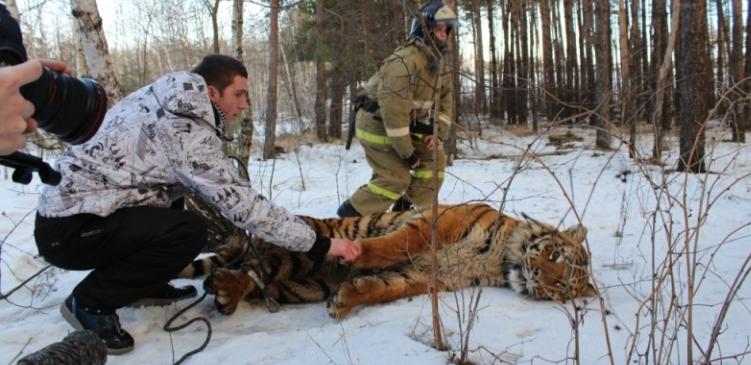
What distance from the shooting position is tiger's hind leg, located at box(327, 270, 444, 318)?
3008 millimetres

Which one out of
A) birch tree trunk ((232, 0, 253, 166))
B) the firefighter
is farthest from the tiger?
birch tree trunk ((232, 0, 253, 166))

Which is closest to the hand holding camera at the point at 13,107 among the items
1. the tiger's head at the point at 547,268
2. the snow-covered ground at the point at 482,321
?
the snow-covered ground at the point at 482,321

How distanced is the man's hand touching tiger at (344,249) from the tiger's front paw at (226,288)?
569 mm

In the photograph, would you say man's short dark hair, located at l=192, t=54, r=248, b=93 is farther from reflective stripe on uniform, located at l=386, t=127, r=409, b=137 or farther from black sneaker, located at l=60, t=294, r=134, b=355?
reflective stripe on uniform, located at l=386, t=127, r=409, b=137

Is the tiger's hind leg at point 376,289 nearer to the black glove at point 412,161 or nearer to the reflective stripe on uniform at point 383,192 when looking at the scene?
the reflective stripe on uniform at point 383,192

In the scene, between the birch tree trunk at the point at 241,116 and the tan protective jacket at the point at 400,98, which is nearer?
the tan protective jacket at the point at 400,98

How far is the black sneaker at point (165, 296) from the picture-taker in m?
2.99

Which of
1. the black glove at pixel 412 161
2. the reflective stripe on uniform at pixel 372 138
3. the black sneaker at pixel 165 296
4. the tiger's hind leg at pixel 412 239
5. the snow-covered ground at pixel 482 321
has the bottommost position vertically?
the snow-covered ground at pixel 482 321

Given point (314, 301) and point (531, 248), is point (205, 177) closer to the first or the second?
point (314, 301)

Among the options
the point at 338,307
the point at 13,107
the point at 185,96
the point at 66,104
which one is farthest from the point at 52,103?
the point at 338,307

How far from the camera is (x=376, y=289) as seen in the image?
123 inches

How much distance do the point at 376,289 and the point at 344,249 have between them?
1.17ft

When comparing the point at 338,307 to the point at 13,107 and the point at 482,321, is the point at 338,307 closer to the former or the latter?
the point at 482,321

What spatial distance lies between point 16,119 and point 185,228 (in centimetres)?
180
